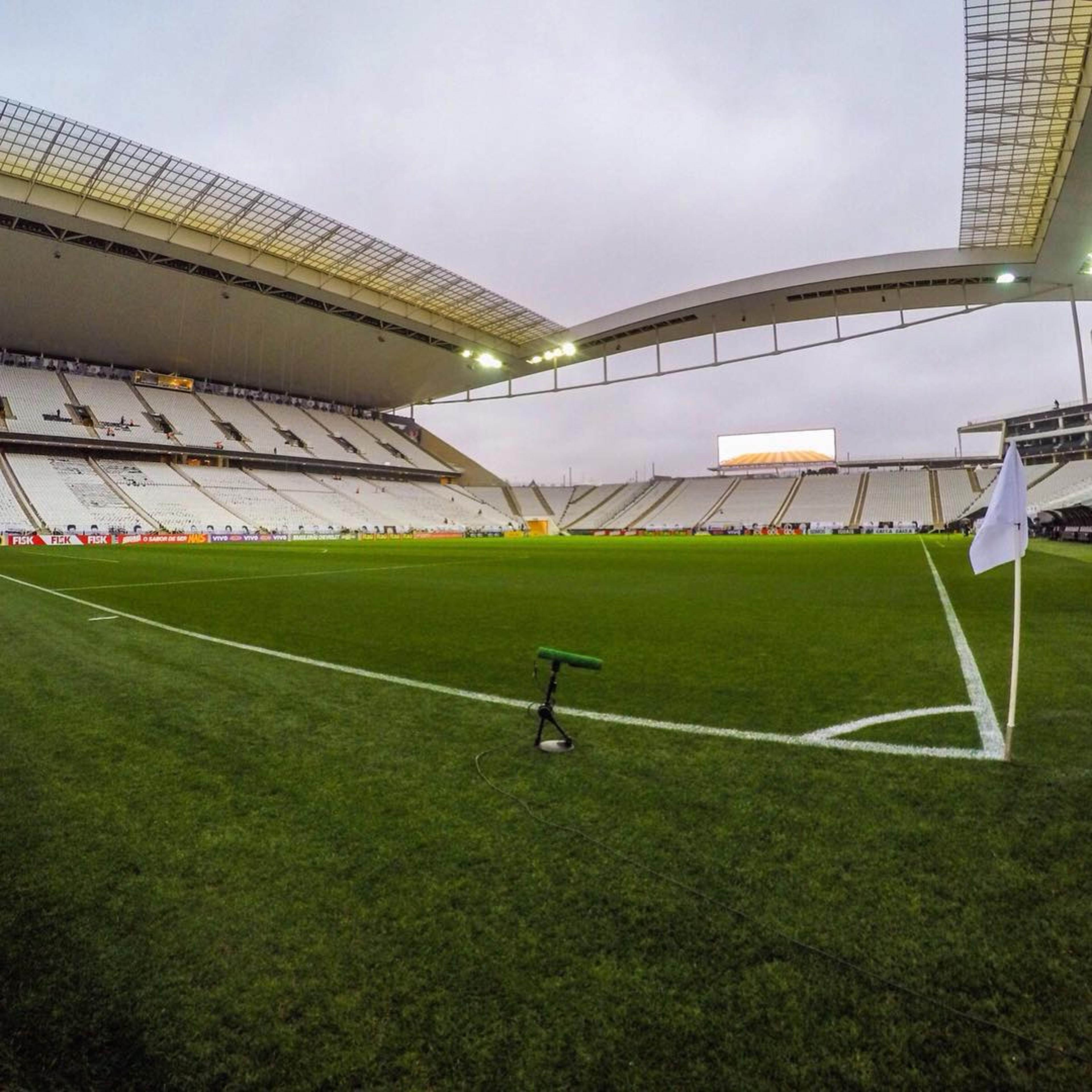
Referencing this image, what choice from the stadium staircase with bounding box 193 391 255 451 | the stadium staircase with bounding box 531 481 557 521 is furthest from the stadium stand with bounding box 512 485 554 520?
the stadium staircase with bounding box 193 391 255 451

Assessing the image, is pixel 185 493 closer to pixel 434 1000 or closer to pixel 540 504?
pixel 540 504

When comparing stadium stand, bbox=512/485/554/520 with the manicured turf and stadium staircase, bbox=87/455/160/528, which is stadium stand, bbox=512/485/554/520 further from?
the manicured turf

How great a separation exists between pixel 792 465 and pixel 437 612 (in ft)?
218

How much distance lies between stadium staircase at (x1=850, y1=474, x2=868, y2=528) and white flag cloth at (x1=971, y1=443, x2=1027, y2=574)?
2482 inches

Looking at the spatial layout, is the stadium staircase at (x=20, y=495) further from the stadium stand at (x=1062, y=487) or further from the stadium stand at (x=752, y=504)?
the stadium stand at (x=752, y=504)

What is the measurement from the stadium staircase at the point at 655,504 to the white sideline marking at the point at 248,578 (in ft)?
177

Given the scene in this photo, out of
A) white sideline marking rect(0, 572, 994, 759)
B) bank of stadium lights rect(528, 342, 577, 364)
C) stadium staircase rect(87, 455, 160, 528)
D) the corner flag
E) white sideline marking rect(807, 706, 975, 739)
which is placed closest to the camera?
white sideline marking rect(0, 572, 994, 759)

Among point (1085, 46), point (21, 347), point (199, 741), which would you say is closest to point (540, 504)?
point (21, 347)

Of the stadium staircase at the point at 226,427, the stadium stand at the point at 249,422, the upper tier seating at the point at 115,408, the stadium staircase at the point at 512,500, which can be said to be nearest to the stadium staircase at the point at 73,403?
the upper tier seating at the point at 115,408

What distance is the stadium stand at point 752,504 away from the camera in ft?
213

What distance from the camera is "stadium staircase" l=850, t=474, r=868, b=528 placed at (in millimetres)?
60625

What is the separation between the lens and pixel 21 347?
47.8 metres

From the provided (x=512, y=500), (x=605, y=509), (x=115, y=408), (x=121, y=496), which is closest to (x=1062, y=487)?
(x=605, y=509)

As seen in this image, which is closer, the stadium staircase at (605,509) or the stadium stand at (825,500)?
the stadium stand at (825,500)
